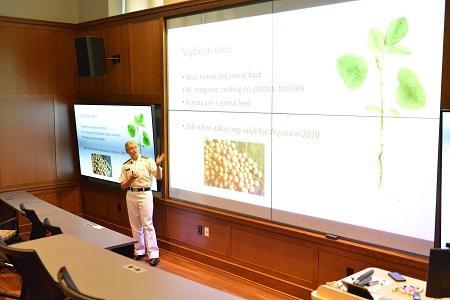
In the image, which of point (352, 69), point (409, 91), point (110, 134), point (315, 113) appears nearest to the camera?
point (409, 91)

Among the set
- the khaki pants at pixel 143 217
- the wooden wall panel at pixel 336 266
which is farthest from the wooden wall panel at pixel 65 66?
the wooden wall panel at pixel 336 266

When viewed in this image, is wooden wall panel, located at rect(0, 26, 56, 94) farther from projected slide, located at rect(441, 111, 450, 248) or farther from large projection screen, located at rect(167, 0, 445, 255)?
projected slide, located at rect(441, 111, 450, 248)

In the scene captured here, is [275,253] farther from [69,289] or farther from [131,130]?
[69,289]

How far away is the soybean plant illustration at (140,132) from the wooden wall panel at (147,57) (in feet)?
1.13

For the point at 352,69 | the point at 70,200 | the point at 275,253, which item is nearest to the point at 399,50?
the point at 352,69

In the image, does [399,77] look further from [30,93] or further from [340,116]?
[30,93]

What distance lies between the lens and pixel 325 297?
9.46 ft

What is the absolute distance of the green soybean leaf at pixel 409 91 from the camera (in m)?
3.40

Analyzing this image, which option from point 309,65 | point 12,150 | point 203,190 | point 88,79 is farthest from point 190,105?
point 12,150

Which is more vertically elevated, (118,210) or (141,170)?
(141,170)

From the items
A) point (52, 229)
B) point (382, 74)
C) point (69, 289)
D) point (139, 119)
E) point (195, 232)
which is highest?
point (382, 74)

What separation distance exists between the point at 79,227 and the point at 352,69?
2650 mm

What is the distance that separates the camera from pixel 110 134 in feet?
19.6

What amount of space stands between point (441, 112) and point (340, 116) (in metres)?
0.93
